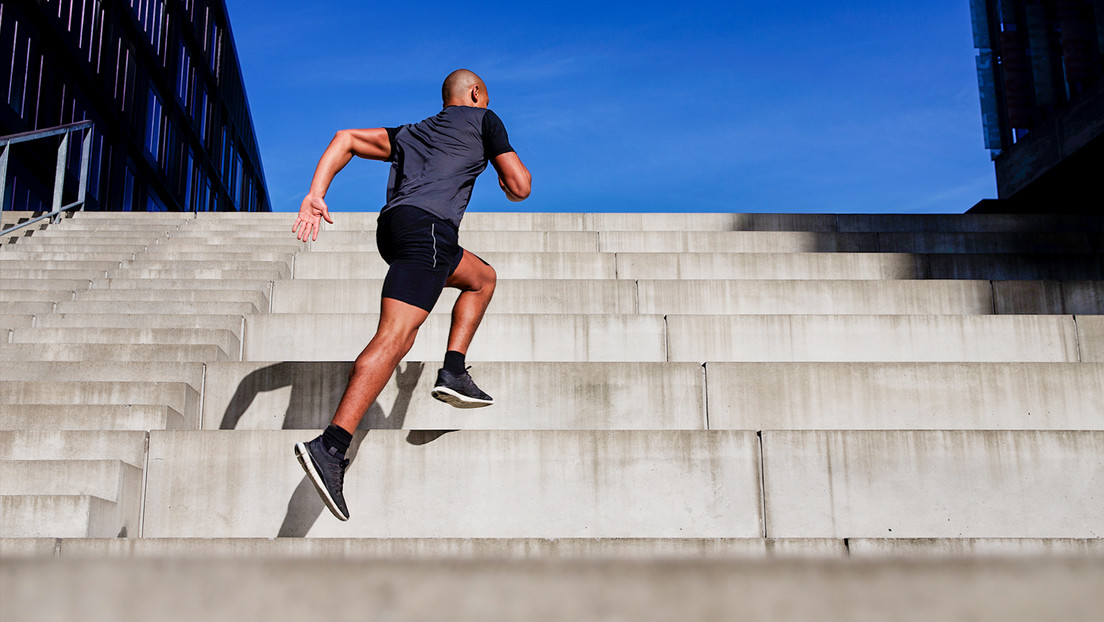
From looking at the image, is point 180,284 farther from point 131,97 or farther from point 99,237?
point 131,97

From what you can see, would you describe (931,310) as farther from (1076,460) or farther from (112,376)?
(112,376)

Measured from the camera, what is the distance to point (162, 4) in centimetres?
3050

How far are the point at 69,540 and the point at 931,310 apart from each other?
5.41 metres

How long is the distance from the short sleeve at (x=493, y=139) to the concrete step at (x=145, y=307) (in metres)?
3.29

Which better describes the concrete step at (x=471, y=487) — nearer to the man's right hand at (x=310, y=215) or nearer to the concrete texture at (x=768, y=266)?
the man's right hand at (x=310, y=215)

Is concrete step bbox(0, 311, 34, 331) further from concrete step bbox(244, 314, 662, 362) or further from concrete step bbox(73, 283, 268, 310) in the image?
concrete step bbox(244, 314, 662, 362)

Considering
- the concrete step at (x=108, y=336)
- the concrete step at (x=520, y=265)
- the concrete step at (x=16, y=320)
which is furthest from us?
the concrete step at (x=520, y=265)

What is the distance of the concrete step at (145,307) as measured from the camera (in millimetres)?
6461

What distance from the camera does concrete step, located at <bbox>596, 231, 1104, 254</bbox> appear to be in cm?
863

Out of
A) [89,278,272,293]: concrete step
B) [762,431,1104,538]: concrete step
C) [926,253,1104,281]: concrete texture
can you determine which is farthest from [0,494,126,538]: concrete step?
[926,253,1104,281]: concrete texture

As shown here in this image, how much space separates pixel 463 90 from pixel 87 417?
2295 millimetres

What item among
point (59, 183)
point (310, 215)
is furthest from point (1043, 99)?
point (310, 215)

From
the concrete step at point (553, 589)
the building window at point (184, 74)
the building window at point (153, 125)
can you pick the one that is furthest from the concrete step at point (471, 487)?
the building window at point (184, 74)

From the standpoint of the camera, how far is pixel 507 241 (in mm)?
8656
